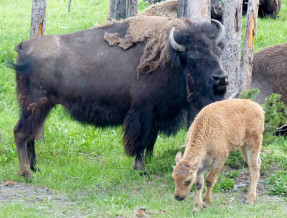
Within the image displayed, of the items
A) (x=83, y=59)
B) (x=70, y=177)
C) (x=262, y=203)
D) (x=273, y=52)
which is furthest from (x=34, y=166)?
(x=273, y=52)

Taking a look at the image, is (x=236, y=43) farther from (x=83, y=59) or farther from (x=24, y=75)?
(x=24, y=75)

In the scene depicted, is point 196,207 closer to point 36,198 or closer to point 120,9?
point 36,198

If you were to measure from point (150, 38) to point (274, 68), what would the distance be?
3.41m

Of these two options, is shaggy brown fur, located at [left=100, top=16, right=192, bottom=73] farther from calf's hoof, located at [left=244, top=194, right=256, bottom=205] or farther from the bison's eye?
calf's hoof, located at [left=244, top=194, right=256, bottom=205]

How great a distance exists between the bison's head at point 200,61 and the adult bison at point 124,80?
0.01m

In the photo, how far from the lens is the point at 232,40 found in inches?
363

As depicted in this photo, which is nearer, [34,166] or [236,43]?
[34,166]

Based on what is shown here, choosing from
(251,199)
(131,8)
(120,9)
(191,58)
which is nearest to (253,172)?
(251,199)

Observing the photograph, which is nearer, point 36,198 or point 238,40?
point 36,198

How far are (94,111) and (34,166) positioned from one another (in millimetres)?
1235

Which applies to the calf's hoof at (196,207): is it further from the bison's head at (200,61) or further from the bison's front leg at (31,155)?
the bison's front leg at (31,155)

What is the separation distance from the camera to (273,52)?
1105cm

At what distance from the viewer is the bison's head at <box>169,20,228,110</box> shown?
306 inches

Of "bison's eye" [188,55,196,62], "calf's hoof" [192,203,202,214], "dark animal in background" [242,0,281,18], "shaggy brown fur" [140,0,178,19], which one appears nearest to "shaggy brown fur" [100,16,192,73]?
"bison's eye" [188,55,196,62]
